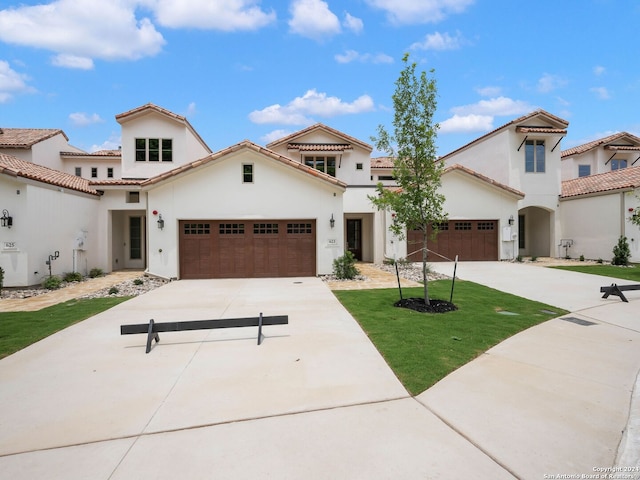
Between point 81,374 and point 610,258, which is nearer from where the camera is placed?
point 81,374

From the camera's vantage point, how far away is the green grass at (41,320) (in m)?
6.30

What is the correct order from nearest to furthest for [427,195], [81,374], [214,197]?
[81,374], [427,195], [214,197]

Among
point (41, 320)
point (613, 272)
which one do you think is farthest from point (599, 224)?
point (41, 320)

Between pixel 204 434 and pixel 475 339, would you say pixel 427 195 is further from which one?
pixel 204 434

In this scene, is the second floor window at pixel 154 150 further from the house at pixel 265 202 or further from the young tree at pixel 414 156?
the young tree at pixel 414 156

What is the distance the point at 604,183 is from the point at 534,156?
407cm

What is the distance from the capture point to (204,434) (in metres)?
3.33

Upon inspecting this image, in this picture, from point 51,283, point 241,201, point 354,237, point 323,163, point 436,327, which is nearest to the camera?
point 436,327

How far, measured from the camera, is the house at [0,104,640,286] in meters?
14.2

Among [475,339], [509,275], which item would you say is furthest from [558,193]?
[475,339]

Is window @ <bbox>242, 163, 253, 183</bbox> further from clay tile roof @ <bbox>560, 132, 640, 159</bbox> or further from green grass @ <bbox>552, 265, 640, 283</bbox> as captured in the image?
clay tile roof @ <bbox>560, 132, 640, 159</bbox>

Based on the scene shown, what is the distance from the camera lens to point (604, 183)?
20.5 m

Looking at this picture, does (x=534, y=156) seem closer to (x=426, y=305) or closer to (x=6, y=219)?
(x=426, y=305)

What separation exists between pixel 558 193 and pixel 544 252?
398 centimetres
